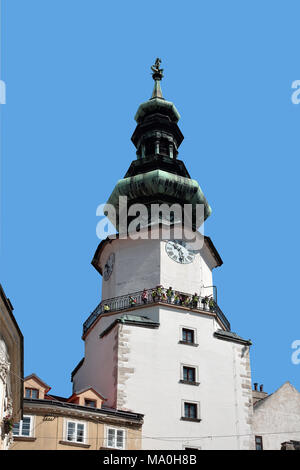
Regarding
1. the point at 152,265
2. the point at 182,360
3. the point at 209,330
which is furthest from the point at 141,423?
the point at 152,265

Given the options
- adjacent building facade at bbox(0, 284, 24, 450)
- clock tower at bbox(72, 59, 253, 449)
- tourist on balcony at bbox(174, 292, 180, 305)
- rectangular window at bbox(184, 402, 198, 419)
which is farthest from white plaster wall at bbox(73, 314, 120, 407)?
adjacent building facade at bbox(0, 284, 24, 450)

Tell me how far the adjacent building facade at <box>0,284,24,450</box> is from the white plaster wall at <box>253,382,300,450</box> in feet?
53.5

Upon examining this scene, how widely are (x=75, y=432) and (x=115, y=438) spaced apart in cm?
202

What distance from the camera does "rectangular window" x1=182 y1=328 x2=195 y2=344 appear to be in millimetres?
43153

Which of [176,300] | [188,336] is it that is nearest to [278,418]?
A: [188,336]

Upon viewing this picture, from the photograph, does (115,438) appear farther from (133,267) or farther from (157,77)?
(157,77)

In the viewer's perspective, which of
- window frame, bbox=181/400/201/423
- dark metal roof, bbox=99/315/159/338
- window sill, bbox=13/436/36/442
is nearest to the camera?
window sill, bbox=13/436/36/442

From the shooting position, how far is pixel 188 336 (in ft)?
142

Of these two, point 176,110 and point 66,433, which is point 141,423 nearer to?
point 66,433

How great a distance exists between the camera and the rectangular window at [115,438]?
36.8 m

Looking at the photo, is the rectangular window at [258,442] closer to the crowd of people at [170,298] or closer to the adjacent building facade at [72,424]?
the adjacent building facade at [72,424]

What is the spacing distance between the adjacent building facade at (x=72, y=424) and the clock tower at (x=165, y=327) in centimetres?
134

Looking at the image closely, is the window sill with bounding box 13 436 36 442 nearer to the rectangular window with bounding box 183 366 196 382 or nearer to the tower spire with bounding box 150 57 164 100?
the rectangular window with bounding box 183 366 196 382
